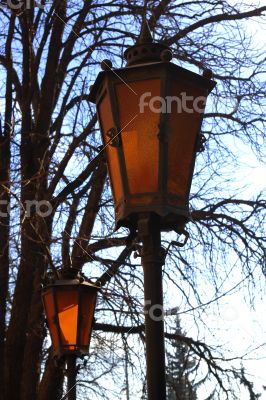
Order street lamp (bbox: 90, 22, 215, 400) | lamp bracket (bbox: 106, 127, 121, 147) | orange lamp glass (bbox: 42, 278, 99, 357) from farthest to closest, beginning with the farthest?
orange lamp glass (bbox: 42, 278, 99, 357)
lamp bracket (bbox: 106, 127, 121, 147)
street lamp (bbox: 90, 22, 215, 400)

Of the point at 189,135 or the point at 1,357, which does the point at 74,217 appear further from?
the point at 189,135

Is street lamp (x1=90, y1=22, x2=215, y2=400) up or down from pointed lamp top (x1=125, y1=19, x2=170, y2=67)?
down

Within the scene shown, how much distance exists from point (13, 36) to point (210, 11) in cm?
247

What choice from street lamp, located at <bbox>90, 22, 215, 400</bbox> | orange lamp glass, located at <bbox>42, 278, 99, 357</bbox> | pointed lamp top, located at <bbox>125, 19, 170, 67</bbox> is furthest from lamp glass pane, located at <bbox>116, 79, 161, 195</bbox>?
orange lamp glass, located at <bbox>42, 278, 99, 357</bbox>

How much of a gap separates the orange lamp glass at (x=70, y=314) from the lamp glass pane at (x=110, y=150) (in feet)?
7.68

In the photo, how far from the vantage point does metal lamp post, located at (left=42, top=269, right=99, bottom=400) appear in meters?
5.46

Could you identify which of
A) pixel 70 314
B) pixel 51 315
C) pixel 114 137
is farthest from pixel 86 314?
pixel 114 137

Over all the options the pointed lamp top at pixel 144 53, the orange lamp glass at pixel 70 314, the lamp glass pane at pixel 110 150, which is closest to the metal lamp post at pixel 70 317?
the orange lamp glass at pixel 70 314

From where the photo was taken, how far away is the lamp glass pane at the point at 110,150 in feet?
10.5

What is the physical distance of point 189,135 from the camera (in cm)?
326

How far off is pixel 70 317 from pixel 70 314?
0.02m

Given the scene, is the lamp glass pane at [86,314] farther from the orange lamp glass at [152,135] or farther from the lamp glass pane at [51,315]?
the orange lamp glass at [152,135]

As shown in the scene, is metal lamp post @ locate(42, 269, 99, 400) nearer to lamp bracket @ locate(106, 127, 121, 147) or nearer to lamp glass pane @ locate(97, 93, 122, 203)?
lamp glass pane @ locate(97, 93, 122, 203)

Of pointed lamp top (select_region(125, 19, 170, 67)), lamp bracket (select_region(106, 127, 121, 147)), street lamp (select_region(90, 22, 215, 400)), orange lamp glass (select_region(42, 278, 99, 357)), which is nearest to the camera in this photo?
street lamp (select_region(90, 22, 215, 400))
